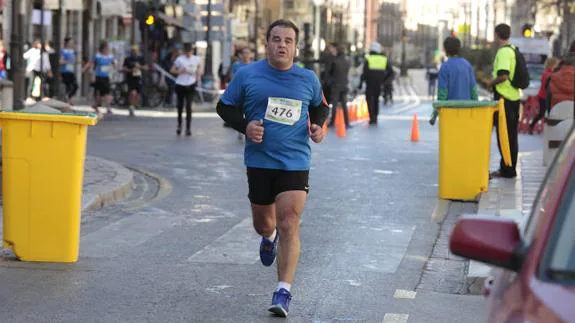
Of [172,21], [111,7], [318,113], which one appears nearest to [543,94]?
[318,113]

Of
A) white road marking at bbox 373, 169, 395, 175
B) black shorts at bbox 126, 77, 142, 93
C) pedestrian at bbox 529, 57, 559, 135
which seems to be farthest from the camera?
A: black shorts at bbox 126, 77, 142, 93

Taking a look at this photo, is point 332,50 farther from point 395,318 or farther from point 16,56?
point 395,318

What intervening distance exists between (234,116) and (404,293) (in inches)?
65.2

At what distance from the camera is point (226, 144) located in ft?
83.0

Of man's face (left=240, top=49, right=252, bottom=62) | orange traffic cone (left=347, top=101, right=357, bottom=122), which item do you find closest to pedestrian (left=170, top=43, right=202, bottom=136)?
man's face (left=240, top=49, right=252, bottom=62)

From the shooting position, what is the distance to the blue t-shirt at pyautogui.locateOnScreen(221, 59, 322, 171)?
855 centimetres

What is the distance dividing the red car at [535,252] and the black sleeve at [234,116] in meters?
4.31

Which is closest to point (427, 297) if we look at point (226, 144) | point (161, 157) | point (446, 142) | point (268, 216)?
point (268, 216)

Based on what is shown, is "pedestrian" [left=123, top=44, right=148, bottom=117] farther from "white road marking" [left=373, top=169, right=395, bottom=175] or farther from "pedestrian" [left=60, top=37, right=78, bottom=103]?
"white road marking" [left=373, top=169, right=395, bottom=175]

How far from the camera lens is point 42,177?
10.3 m

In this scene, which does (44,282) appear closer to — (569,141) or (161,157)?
(569,141)

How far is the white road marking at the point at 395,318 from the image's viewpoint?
27.6 ft

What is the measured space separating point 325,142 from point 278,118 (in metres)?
18.0

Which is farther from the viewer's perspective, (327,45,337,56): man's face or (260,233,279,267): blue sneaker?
(327,45,337,56): man's face
